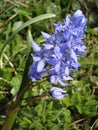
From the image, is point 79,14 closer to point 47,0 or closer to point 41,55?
point 41,55

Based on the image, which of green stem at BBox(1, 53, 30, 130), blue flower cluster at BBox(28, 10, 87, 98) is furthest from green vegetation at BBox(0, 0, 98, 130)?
blue flower cluster at BBox(28, 10, 87, 98)

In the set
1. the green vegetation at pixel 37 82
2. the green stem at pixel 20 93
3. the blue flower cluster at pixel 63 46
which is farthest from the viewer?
the green vegetation at pixel 37 82

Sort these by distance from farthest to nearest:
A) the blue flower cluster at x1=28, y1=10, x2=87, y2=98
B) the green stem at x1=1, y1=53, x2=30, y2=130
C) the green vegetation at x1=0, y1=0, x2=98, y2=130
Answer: the green vegetation at x1=0, y1=0, x2=98, y2=130, the green stem at x1=1, y1=53, x2=30, y2=130, the blue flower cluster at x1=28, y1=10, x2=87, y2=98

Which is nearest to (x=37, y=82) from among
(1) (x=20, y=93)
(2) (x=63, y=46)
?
(1) (x=20, y=93)

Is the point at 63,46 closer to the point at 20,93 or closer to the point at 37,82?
the point at 20,93

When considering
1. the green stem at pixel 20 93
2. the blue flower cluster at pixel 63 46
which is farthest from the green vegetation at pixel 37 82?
the blue flower cluster at pixel 63 46

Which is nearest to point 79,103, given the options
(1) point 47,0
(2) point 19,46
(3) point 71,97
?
(3) point 71,97

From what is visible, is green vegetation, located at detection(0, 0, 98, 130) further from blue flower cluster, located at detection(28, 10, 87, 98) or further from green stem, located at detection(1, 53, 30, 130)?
blue flower cluster, located at detection(28, 10, 87, 98)

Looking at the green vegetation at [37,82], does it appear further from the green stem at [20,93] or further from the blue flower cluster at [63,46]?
the blue flower cluster at [63,46]
